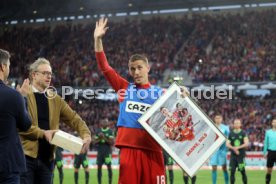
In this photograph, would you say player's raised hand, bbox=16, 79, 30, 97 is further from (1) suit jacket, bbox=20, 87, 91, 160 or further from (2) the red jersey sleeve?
(2) the red jersey sleeve

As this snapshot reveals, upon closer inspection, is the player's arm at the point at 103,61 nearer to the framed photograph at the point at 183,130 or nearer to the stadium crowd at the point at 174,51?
the framed photograph at the point at 183,130

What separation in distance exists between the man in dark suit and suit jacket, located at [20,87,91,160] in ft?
2.24

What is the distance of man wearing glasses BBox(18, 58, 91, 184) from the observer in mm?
5492

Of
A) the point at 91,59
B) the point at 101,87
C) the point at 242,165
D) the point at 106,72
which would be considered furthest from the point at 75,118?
the point at 91,59

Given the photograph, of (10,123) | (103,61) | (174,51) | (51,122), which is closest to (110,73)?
(103,61)

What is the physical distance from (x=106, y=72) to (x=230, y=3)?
1391 inches

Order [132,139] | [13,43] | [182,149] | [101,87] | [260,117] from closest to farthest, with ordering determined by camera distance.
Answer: [182,149] → [132,139] → [260,117] → [101,87] → [13,43]

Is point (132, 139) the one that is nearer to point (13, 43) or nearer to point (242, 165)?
point (242, 165)

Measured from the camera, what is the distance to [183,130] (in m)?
5.36

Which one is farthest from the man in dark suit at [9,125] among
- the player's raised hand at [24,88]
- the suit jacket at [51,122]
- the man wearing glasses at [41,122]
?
the man wearing glasses at [41,122]

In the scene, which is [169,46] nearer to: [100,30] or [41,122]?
[100,30]

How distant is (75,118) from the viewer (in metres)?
5.86

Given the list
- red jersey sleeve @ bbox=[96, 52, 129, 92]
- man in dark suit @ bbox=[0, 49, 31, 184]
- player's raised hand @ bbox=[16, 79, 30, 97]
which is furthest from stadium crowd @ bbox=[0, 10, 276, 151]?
man in dark suit @ bbox=[0, 49, 31, 184]

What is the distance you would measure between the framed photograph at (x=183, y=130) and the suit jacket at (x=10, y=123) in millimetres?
1381
